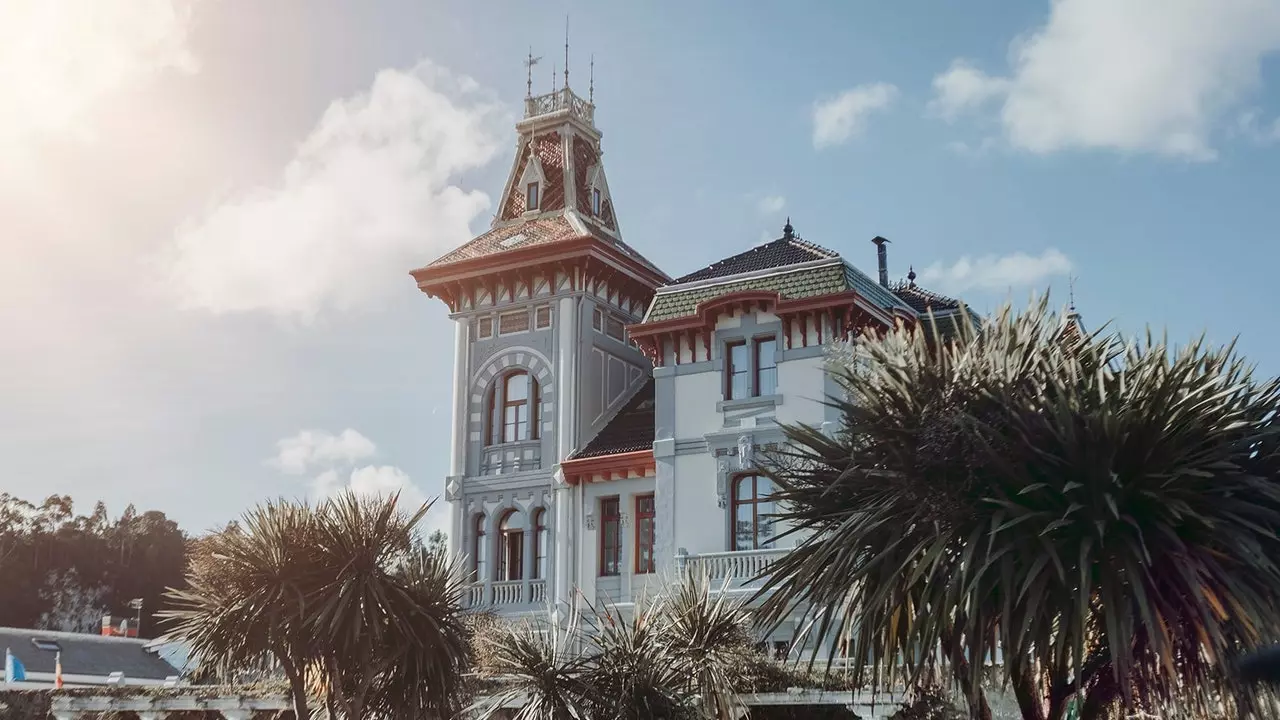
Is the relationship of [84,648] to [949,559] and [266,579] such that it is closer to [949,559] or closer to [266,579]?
[266,579]

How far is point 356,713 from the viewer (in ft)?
75.8

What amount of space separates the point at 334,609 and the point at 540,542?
489 inches

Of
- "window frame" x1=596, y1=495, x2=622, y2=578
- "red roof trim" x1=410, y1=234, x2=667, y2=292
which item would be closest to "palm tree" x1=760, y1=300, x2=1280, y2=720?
"window frame" x1=596, y1=495, x2=622, y2=578

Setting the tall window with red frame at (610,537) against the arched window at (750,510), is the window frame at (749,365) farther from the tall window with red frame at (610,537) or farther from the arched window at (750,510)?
the tall window with red frame at (610,537)

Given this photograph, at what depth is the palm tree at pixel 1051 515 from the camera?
587 inches

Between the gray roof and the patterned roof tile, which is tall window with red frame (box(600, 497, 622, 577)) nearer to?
the patterned roof tile

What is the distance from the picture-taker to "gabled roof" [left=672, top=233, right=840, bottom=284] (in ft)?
106

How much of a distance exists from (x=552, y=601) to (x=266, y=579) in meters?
11.5

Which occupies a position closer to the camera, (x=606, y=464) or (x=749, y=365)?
(x=749, y=365)

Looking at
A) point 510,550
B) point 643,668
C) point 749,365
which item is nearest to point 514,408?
point 510,550

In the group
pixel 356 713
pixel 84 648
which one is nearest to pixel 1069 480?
pixel 356 713

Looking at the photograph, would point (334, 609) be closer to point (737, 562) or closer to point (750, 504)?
point (737, 562)

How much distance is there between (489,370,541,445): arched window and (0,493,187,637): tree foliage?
3871 centimetres

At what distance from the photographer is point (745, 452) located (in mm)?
30469
